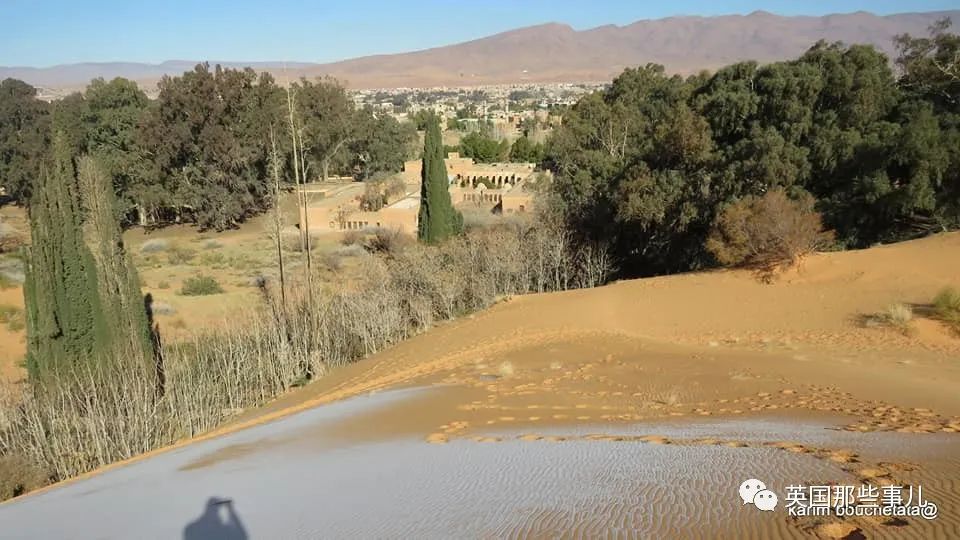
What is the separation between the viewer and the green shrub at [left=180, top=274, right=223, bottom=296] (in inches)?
1152

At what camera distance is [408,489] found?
669 cm

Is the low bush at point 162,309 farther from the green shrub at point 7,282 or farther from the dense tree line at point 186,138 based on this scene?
the dense tree line at point 186,138

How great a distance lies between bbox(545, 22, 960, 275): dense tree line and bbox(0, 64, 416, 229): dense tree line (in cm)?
2355

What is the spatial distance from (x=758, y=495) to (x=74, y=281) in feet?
49.9

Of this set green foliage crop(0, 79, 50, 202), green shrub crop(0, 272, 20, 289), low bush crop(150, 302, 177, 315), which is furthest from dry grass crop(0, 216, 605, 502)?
green foliage crop(0, 79, 50, 202)

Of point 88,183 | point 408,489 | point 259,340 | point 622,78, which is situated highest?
point 622,78

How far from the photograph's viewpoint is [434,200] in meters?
30.9

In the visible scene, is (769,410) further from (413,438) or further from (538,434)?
(413,438)

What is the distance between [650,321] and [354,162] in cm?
5134

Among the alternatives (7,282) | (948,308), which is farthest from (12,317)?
(948,308)

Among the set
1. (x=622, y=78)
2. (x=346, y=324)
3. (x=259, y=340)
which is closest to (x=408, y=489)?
(x=259, y=340)

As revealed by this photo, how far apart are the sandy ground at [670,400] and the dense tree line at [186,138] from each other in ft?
89.4

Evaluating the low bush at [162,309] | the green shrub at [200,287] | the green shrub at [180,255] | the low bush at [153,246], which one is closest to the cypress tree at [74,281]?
the low bush at [162,309]

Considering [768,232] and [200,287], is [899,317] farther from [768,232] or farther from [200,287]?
[200,287]
